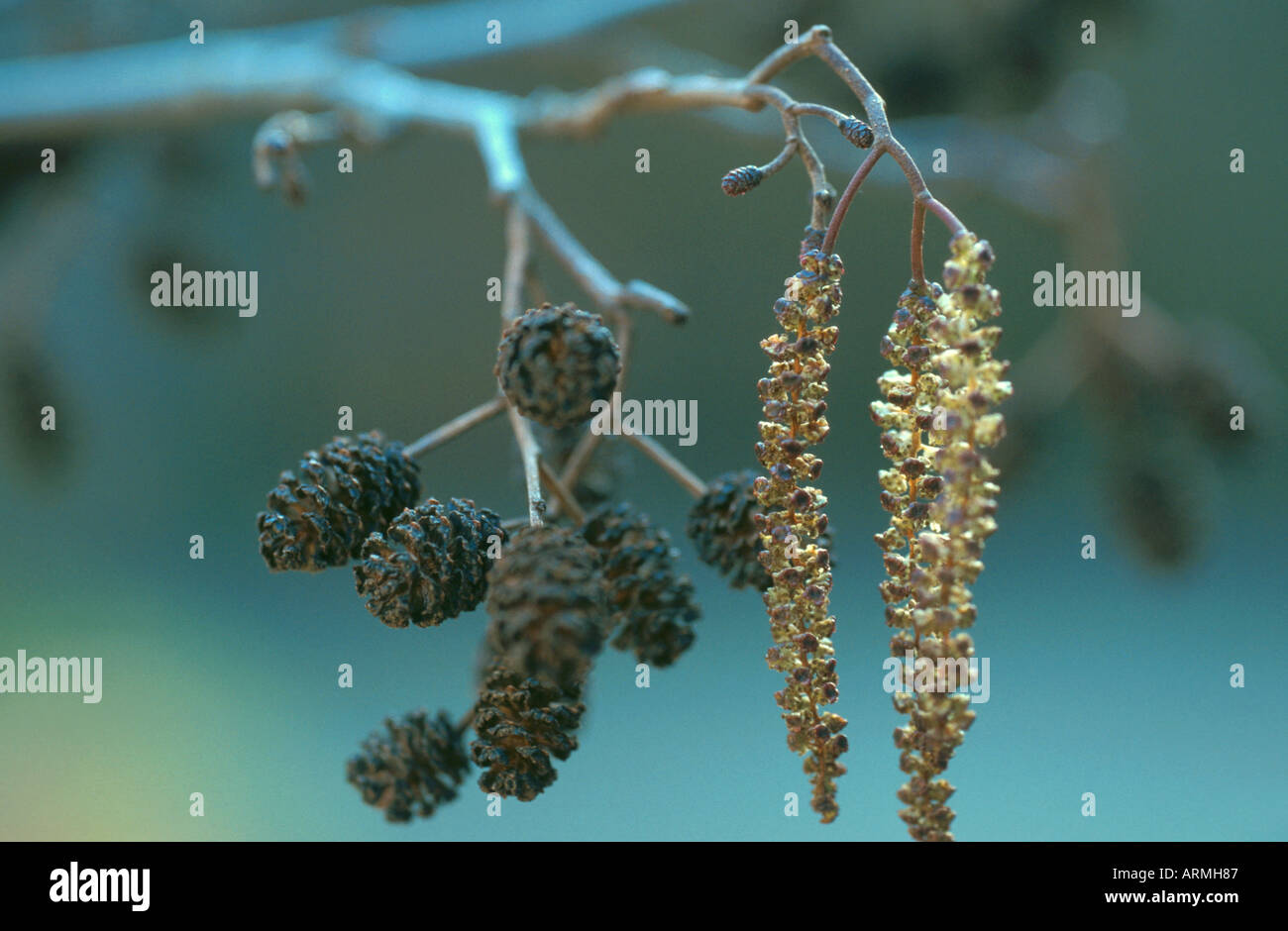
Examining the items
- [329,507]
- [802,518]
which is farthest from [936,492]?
[329,507]

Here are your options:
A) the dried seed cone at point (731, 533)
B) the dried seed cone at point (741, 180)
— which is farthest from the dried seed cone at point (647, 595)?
the dried seed cone at point (741, 180)

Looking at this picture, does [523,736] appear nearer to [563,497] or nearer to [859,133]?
[563,497]

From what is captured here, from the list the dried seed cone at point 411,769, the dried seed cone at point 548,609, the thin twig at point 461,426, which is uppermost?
the thin twig at point 461,426

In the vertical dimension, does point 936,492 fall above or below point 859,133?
below

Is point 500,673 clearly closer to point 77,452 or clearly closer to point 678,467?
point 678,467

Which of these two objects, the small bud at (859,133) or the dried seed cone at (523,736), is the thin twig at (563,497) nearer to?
the dried seed cone at (523,736)

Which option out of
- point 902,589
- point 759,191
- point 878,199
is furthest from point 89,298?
point 902,589
